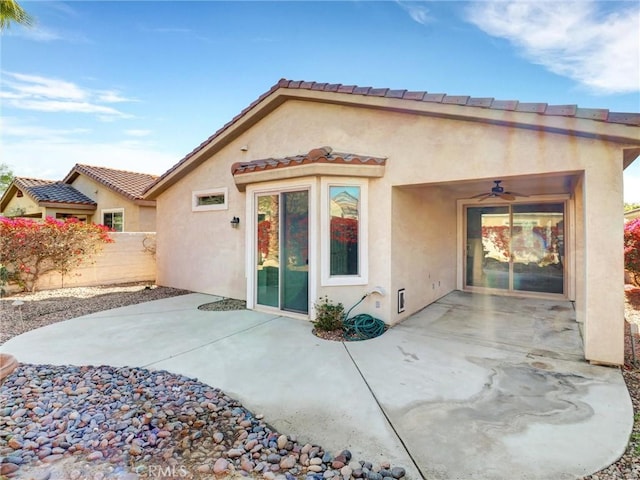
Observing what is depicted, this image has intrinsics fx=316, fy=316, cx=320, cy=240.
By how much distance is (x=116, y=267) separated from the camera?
566 inches

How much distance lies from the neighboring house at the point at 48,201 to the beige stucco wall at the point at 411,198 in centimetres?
1217

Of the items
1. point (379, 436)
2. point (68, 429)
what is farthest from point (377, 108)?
point (68, 429)

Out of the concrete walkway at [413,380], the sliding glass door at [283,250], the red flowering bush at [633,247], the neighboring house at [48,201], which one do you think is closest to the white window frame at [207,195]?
the sliding glass door at [283,250]

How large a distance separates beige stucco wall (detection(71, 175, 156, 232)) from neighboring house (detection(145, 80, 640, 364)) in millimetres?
7065

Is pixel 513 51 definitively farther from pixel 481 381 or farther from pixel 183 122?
pixel 183 122

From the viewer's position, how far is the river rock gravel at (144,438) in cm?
311

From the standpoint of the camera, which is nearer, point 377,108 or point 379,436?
point 379,436

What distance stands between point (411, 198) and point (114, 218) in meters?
19.9

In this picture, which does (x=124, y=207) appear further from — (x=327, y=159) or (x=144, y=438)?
(x=144, y=438)

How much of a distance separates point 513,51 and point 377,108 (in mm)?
5811

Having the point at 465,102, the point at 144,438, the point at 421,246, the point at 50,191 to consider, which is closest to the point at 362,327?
the point at 421,246

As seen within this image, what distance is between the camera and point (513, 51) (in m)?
10.1

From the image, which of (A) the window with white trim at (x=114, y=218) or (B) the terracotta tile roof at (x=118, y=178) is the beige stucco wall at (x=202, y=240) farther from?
(A) the window with white trim at (x=114, y=218)

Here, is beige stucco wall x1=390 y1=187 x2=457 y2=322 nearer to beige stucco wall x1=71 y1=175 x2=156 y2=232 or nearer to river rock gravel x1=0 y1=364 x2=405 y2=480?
river rock gravel x1=0 y1=364 x2=405 y2=480
